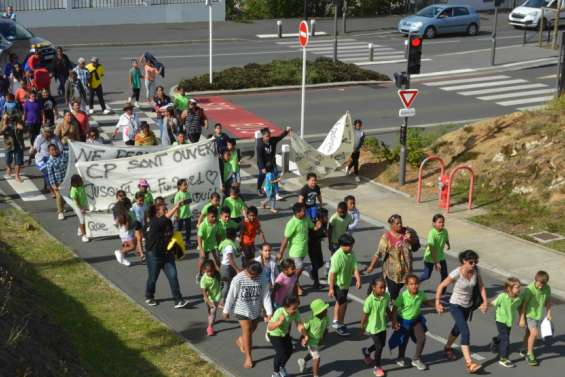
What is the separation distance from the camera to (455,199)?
20.3 meters

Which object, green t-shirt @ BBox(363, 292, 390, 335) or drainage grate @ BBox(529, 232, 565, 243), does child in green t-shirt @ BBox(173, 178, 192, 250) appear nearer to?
green t-shirt @ BBox(363, 292, 390, 335)

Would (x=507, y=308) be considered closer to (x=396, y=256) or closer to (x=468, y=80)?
(x=396, y=256)

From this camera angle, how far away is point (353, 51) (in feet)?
133

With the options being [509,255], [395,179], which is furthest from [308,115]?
[509,255]

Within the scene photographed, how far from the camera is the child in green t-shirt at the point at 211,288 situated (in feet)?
41.9

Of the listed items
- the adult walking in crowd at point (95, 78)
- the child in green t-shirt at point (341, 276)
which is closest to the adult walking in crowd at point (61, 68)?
the adult walking in crowd at point (95, 78)

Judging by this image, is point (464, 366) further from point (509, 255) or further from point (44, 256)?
point (44, 256)

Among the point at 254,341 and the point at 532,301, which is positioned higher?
the point at 532,301

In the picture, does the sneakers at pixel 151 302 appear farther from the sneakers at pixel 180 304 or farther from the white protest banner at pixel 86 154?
the white protest banner at pixel 86 154

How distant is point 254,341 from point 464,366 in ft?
9.46

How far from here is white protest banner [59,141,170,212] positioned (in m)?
17.7

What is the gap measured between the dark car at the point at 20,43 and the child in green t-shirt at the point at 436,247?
19.4 m

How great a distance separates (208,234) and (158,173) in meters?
4.02

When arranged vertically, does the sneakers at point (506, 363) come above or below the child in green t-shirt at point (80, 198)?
below
